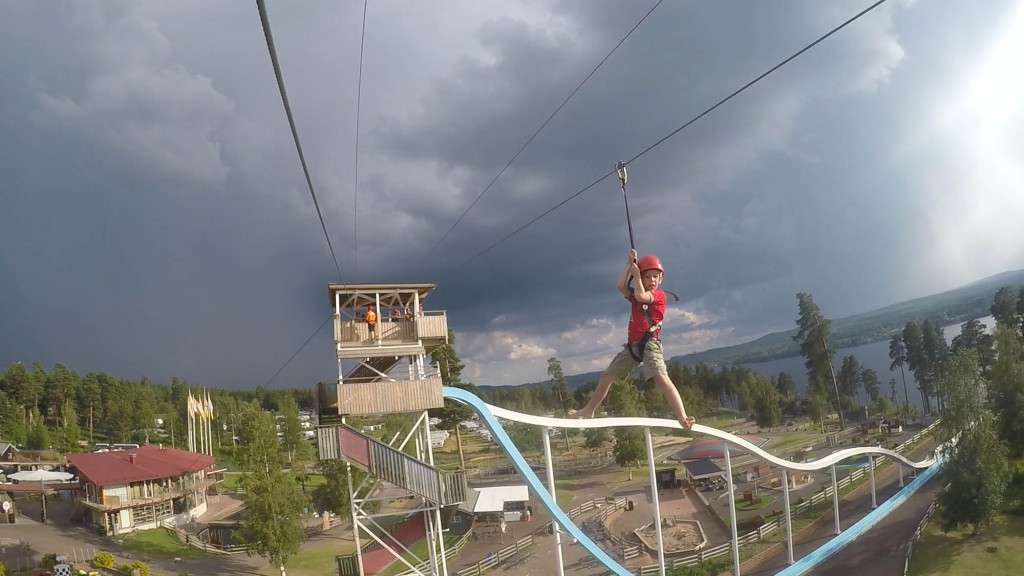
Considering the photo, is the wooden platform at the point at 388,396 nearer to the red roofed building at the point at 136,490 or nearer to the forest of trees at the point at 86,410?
the red roofed building at the point at 136,490

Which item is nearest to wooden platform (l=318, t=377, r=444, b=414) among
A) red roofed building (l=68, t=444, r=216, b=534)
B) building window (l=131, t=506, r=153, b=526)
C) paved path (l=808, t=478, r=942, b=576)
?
paved path (l=808, t=478, r=942, b=576)

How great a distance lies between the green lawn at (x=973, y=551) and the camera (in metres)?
17.4

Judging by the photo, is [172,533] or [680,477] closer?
[172,533]

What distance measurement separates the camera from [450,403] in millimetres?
36656

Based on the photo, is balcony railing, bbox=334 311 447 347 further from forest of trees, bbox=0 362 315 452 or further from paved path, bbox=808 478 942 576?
forest of trees, bbox=0 362 315 452

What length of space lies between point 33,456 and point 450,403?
4967cm

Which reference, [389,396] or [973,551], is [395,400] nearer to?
[389,396]

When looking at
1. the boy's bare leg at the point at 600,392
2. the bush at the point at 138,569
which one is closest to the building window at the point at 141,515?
the bush at the point at 138,569

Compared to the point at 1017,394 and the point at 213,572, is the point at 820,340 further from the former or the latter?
the point at 213,572

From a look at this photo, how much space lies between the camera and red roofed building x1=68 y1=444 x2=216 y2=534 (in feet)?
108

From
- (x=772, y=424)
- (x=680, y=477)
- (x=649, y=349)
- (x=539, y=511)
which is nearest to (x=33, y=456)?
(x=539, y=511)

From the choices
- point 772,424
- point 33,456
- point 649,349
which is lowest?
point 772,424

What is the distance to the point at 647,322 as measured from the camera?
642 centimetres

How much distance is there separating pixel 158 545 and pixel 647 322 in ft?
116
